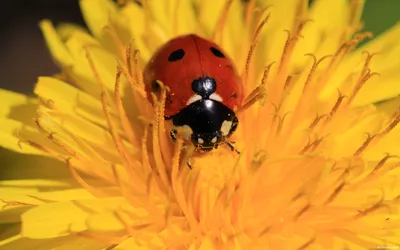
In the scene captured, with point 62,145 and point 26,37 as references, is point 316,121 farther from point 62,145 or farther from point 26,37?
point 26,37

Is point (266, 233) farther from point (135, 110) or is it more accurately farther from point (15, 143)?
point (15, 143)

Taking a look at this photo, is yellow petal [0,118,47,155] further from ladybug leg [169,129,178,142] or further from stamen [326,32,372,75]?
stamen [326,32,372,75]

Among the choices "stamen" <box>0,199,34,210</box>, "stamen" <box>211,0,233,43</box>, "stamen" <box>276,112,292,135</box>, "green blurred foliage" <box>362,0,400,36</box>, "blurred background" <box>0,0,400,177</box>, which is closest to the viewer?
"stamen" <box>0,199,34,210</box>

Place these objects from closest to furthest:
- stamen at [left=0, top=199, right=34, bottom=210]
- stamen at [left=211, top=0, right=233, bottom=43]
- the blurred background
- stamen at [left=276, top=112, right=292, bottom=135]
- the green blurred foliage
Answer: stamen at [left=0, top=199, right=34, bottom=210] < stamen at [left=276, top=112, right=292, bottom=135] < stamen at [left=211, top=0, right=233, bottom=43] < the green blurred foliage < the blurred background

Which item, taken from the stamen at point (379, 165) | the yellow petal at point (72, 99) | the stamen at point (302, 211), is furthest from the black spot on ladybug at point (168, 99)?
the stamen at point (379, 165)

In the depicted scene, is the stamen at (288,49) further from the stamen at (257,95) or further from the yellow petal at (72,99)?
the yellow petal at (72,99)

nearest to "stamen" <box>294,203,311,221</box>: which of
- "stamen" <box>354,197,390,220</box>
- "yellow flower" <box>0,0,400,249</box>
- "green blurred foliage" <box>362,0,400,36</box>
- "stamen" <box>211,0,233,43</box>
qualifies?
"yellow flower" <box>0,0,400,249</box>
